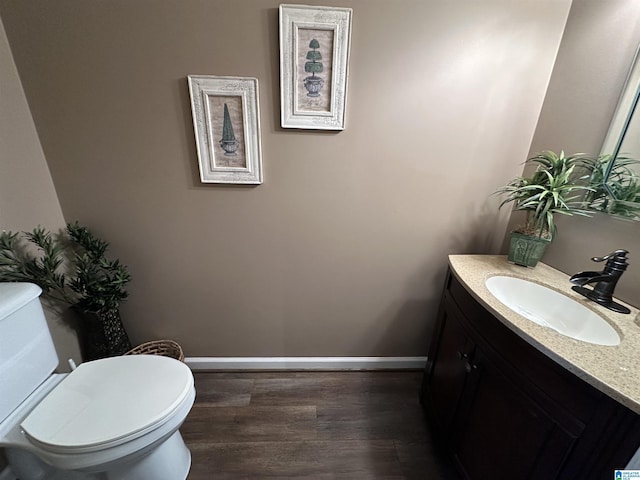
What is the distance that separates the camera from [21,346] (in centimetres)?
89

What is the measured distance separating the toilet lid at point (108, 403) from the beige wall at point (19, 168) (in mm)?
512

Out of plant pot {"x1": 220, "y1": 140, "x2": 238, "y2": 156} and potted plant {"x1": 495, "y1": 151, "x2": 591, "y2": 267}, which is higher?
plant pot {"x1": 220, "y1": 140, "x2": 238, "y2": 156}

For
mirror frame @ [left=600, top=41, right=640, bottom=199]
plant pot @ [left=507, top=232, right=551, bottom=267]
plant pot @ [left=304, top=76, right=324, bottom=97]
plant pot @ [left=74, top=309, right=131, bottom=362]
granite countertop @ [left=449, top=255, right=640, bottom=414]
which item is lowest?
A: plant pot @ [left=74, top=309, right=131, bottom=362]

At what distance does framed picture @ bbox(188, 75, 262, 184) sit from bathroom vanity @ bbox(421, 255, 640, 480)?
3.63ft

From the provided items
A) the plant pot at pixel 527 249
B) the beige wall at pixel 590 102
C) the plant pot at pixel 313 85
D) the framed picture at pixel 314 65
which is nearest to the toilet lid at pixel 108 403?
the framed picture at pixel 314 65

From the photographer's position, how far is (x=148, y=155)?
3.85ft

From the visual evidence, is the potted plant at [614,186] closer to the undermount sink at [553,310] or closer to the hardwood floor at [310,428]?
the undermount sink at [553,310]

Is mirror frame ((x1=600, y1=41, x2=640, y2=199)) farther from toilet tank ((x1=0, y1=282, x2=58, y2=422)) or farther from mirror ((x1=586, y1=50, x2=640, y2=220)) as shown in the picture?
toilet tank ((x1=0, y1=282, x2=58, y2=422))

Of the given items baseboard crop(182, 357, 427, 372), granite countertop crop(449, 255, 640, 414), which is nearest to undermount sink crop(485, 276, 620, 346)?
granite countertop crop(449, 255, 640, 414)

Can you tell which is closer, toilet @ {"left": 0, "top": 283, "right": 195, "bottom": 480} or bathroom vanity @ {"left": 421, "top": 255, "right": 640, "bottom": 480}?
bathroom vanity @ {"left": 421, "top": 255, "right": 640, "bottom": 480}

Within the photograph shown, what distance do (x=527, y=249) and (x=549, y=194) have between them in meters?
0.25

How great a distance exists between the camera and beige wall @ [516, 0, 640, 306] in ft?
2.98

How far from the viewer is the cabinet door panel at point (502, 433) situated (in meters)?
0.66

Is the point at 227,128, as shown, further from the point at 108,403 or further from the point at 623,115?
the point at 623,115
